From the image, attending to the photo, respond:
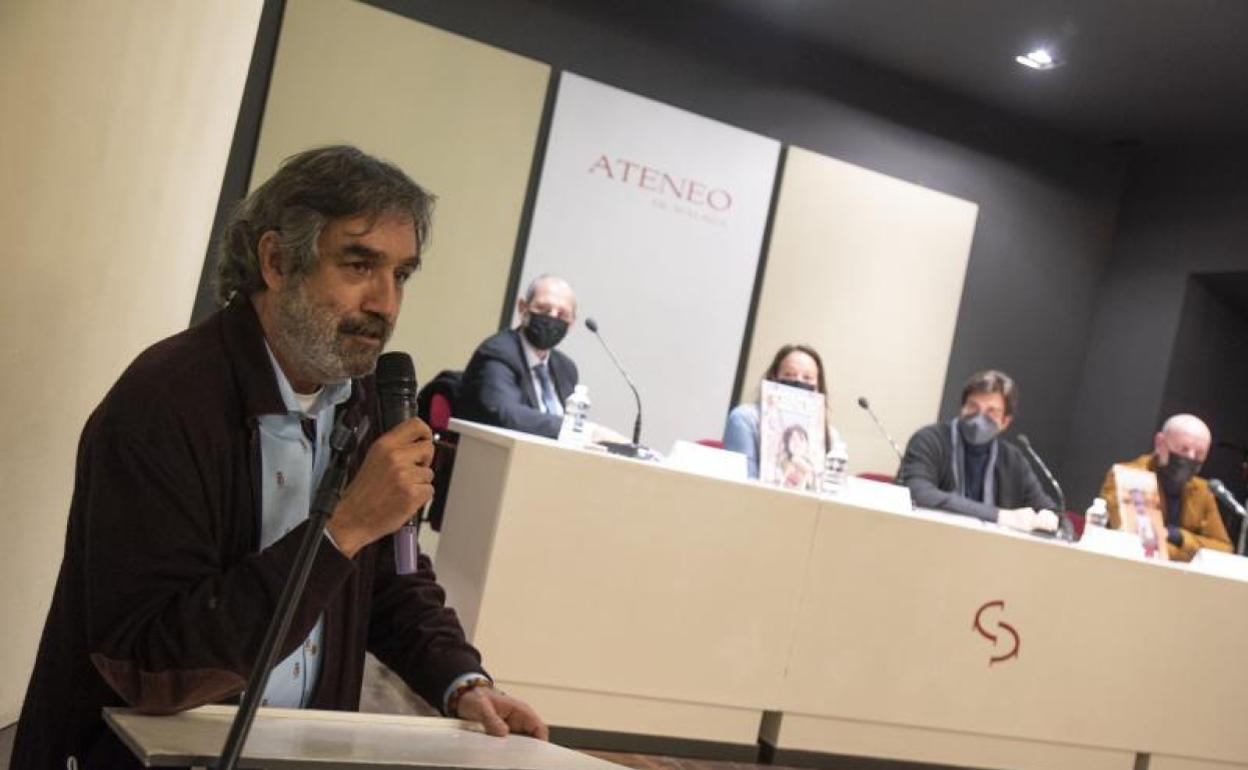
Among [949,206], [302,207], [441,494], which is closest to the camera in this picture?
[302,207]

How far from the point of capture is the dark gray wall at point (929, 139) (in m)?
6.21

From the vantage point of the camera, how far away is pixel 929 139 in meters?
7.07

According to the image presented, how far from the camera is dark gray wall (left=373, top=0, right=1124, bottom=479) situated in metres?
6.21

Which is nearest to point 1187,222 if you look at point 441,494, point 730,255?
point 730,255

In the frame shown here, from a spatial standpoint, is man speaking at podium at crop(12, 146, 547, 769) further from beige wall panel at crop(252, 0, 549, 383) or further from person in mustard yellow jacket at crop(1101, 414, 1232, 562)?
person in mustard yellow jacket at crop(1101, 414, 1232, 562)

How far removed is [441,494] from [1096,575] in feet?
7.09

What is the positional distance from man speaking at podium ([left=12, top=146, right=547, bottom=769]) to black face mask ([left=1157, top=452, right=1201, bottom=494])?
16.4ft

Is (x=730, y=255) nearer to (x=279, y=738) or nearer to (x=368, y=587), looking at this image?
(x=368, y=587)

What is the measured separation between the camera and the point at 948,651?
12.6ft

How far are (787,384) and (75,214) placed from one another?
2.97 meters

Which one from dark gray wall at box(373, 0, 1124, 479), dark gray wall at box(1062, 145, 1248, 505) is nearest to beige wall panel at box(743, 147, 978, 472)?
dark gray wall at box(373, 0, 1124, 479)

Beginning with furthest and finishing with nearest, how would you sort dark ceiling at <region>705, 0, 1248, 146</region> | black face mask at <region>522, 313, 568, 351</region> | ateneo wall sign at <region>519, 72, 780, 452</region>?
ateneo wall sign at <region>519, 72, 780, 452</region>
dark ceiling at <region>705, 0, 1248, 146</region>
black face mask at <region>522, 313, 568, 351</region>

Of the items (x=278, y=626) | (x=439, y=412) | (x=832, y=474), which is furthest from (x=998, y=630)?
(x=278, y=626)

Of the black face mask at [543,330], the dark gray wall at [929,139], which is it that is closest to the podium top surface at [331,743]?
the black face mask at [543,330]
